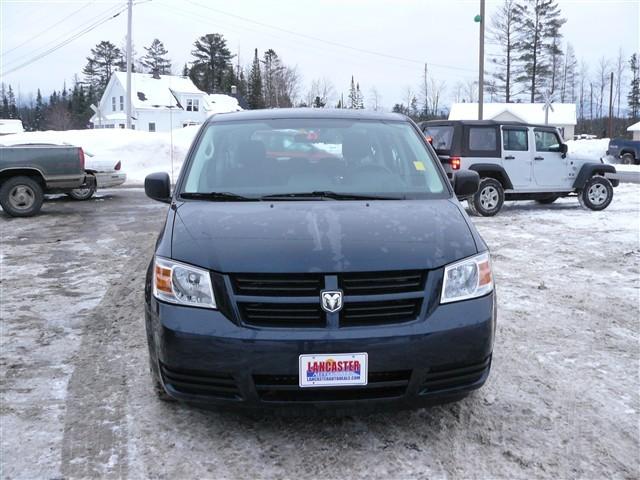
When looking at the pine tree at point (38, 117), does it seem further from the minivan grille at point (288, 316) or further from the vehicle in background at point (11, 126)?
the minivan grille at point (288, 316)

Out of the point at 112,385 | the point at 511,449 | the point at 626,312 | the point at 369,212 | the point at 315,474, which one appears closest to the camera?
the point at 315,474

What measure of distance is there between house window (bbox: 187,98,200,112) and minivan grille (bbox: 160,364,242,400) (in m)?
63.6

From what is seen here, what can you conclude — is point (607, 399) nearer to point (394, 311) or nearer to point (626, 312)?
point (394, 311)

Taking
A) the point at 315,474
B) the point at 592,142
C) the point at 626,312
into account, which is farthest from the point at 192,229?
the point at 592,142

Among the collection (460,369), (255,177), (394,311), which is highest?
(255,177)

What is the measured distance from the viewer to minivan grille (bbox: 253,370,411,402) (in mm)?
2967

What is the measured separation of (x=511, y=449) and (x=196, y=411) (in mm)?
1738

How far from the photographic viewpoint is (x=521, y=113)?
222 feet

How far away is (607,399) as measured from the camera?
3805mm

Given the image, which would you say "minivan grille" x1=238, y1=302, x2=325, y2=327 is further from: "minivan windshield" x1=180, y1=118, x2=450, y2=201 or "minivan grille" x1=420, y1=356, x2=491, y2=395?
"minivan windshield" x1=180, y1=118, x2=450, y2=201

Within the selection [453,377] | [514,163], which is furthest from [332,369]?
[514,163]

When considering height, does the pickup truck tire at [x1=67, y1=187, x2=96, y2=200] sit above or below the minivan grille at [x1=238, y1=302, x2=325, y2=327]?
below

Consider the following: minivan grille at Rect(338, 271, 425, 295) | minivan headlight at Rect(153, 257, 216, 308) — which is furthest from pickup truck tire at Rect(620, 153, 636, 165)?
minivan headlight at Rect(153, 257, 216, 308)

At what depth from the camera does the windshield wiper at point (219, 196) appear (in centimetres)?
393
